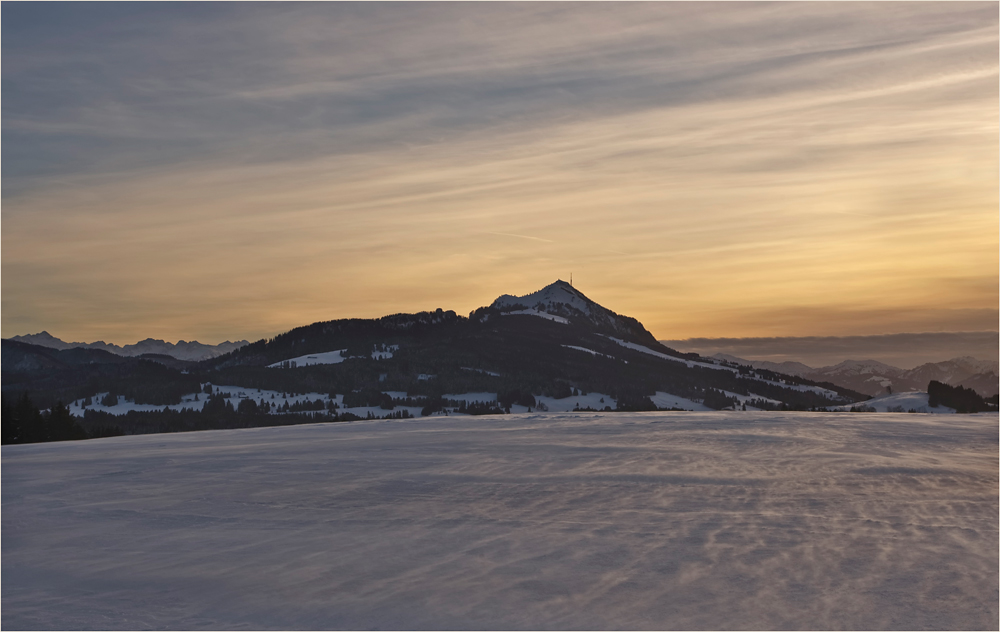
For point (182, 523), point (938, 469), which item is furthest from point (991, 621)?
point (182, 523)

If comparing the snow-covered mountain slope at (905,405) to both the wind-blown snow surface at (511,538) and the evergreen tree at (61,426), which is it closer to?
the wind-blown snow surface at (511,538)

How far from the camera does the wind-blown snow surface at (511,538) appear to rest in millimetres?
7648

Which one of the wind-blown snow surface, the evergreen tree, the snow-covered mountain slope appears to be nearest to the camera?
the wind-blown snow surface

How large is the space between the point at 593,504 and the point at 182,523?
20.9 feet

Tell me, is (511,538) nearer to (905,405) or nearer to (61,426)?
(905,405)

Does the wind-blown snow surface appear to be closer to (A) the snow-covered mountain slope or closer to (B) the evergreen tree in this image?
(A) the snow-covered mountain slope

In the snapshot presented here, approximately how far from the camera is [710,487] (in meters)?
13.3

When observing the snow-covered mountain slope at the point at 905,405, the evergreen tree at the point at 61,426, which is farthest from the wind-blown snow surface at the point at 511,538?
the evergreen tree at the point at 61,426

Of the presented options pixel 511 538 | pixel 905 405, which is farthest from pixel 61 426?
pixel 905 405

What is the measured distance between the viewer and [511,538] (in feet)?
33.1

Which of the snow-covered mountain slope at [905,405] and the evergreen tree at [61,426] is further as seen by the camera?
the evergreen tree at [61,426]

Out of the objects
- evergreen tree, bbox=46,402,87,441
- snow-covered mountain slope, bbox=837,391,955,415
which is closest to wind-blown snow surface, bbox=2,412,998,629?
snow-covered mountain slope, bbox=837,391,955,415

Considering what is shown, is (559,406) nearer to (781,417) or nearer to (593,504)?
(781,417)

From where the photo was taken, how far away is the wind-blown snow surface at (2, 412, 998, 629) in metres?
7.65
